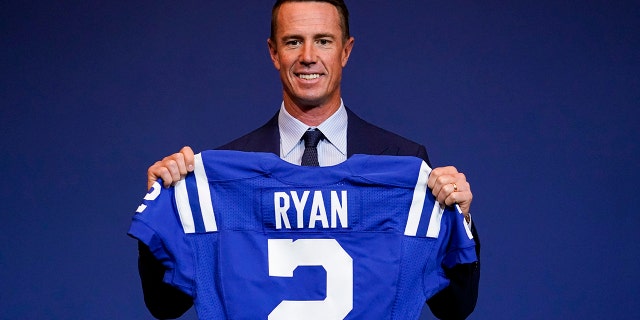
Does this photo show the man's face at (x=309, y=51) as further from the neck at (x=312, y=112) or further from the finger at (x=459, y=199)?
the finger at (x=459, y=199)

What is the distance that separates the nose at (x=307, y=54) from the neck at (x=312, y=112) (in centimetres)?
13

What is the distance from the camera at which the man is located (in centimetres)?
225

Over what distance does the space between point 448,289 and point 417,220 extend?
21cm

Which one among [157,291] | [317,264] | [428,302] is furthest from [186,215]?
[428,302]

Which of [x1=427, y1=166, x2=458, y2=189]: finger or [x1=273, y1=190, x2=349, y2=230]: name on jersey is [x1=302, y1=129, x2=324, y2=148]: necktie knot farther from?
[x1=427, y1=166, x2=458, y2=189]: finger

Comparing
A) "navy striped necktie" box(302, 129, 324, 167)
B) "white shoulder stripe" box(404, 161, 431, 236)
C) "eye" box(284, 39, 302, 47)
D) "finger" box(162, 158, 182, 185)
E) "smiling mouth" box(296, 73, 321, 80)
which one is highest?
"eye" box(284, 39, 302, 47)

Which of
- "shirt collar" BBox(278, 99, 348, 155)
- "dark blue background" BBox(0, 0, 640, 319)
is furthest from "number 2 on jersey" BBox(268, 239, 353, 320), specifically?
"dark blue background" BBox(0, 0, 640, 319)

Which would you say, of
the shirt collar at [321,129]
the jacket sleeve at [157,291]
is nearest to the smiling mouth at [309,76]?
the shirt collar at [321,129]

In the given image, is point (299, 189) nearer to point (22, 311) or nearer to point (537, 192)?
point (537, 192)

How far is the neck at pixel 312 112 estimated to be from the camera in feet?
7.82

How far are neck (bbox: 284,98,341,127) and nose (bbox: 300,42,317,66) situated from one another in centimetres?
13

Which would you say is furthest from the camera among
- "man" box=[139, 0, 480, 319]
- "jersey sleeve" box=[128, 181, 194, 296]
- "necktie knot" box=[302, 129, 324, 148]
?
"necktie knot" box=[302, 129, 324, 148]

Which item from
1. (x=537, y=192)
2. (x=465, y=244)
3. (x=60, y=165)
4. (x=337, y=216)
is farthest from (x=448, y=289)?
(x=60, y=165)

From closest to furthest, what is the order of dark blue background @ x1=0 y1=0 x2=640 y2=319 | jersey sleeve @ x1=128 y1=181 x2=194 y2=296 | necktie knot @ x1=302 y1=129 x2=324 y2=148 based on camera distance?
jersey sleeve @ x1=128 y1=181 x2=194 y2=296, necktie knot @ x1=302 y1=129 x2=324 y2=148, dark blue background @ x1=0 y1=0 x2=640 y2=319
